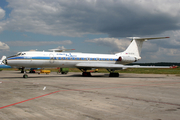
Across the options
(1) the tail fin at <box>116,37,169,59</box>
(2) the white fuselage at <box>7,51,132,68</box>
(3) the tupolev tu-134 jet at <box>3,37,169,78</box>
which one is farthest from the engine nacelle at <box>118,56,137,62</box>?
(1) the tail fin at <box>116,37,169,59</box>

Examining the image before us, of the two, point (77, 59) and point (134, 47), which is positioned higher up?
point (134, 47)

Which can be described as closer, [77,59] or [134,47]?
[77,59]

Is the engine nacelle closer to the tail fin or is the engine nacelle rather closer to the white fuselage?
the white fuselage

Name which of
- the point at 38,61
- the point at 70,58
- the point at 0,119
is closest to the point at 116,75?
the point at 70,58

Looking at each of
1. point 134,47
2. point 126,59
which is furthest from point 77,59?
point 134,47

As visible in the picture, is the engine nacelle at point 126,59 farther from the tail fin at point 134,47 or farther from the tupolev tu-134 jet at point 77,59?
the tail fin at point 134,47

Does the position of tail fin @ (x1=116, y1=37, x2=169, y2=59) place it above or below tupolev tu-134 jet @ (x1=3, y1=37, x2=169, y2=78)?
above

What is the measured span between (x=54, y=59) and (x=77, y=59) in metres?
3.71

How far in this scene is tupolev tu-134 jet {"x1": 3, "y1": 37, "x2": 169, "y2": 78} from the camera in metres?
23.5

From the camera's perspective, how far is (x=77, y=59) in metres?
27.5

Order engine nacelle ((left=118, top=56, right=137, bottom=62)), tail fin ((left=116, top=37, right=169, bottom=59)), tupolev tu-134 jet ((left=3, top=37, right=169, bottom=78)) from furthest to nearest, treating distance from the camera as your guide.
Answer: tail fin ((left=116, top=37, right=169, bottom=59)) → engine nacelle ((left=118, top=56, right=137, bottom=62)) → tupolev tu-134 jet ((left=3, top=37, right=169, bottom=78))

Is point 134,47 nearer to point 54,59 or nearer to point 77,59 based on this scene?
point 77,59

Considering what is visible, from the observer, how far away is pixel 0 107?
712 cm

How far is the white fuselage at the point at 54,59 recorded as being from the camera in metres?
23.3
